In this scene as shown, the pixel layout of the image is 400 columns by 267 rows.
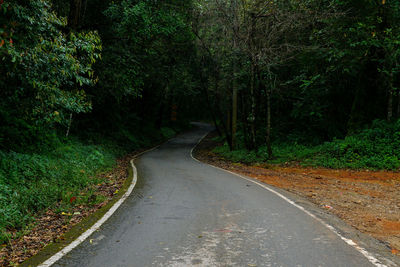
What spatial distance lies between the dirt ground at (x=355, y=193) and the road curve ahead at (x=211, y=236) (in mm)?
1091

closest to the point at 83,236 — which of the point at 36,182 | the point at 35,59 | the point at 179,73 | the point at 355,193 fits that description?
the point at 35,59

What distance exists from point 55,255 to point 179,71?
2286 centimetres

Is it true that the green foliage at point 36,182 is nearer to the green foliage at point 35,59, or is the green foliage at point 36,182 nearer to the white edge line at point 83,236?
the white edge line at point 83,236

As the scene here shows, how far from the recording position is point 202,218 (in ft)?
21.8

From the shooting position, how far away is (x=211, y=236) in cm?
552

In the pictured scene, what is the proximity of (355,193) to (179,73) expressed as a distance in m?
19.1

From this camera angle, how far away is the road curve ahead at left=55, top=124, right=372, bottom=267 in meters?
4.51

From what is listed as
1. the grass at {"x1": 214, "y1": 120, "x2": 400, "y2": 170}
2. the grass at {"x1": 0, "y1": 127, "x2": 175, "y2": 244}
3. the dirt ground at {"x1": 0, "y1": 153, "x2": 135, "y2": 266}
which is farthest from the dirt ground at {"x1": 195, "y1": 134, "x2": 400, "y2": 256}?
the grass at {"x1": 0, "y1": 127, "x2": 175, "y2": 244}

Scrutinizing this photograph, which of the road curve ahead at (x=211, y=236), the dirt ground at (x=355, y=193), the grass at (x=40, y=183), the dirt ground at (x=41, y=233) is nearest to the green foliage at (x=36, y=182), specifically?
the grass at (x=40, y=183)

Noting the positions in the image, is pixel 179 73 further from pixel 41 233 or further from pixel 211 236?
pixel 211 236

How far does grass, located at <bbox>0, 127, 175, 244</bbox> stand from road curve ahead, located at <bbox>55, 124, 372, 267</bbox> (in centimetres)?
178

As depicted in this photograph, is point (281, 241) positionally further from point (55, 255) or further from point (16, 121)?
point (16, 121)

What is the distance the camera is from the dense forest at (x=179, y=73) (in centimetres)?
827

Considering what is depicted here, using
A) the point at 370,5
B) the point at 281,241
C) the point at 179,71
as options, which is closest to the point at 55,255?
the point at 281,241
